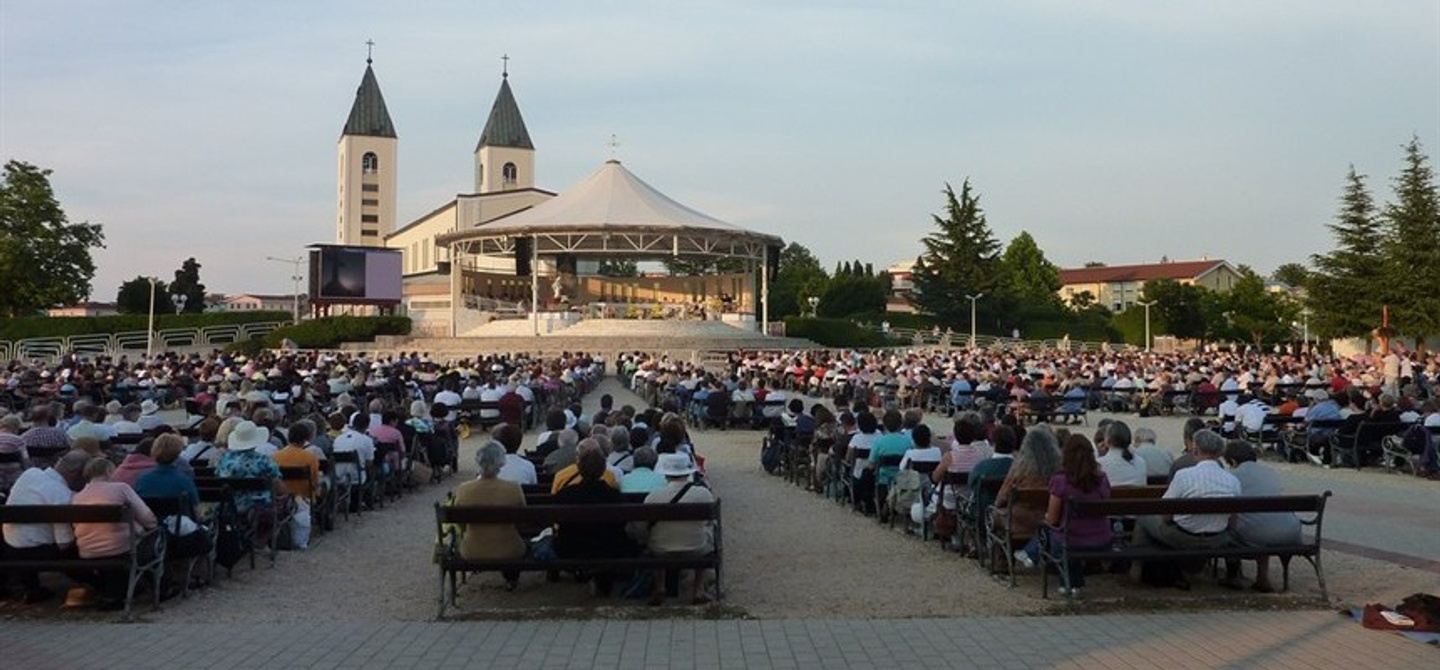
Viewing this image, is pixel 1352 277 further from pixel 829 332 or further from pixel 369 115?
pixel 369 115

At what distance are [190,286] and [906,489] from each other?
69.5m

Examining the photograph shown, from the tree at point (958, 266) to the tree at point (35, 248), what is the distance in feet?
145

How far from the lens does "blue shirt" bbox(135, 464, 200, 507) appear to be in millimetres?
6566

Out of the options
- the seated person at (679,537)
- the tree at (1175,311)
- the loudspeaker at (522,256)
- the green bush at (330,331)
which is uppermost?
the loudspeaker at (522,256)

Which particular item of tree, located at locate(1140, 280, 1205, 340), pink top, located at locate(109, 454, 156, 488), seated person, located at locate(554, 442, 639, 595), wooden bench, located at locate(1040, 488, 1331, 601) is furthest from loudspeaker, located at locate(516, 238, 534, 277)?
wooden bench, located at locate(1040, 488, 1331, 601)

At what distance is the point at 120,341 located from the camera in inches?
1829

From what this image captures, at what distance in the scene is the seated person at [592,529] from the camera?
629 centimetres

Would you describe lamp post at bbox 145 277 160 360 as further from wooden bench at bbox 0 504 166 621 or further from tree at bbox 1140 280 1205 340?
tree at bbox 1140 280 1205 340

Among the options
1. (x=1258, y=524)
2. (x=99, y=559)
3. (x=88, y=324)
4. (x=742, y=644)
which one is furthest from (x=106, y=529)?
(x=88, y=324)

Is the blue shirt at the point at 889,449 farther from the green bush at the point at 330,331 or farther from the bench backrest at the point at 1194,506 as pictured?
the green bush at the point at 330,331

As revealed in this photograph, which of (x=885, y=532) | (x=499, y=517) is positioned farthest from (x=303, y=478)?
(x=885, y=532)

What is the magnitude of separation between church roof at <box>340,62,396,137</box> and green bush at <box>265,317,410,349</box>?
40306mm

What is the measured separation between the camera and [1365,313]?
153 ft

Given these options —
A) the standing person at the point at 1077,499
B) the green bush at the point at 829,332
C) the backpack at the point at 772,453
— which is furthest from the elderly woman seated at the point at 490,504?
the green bush at the point at 829,332
